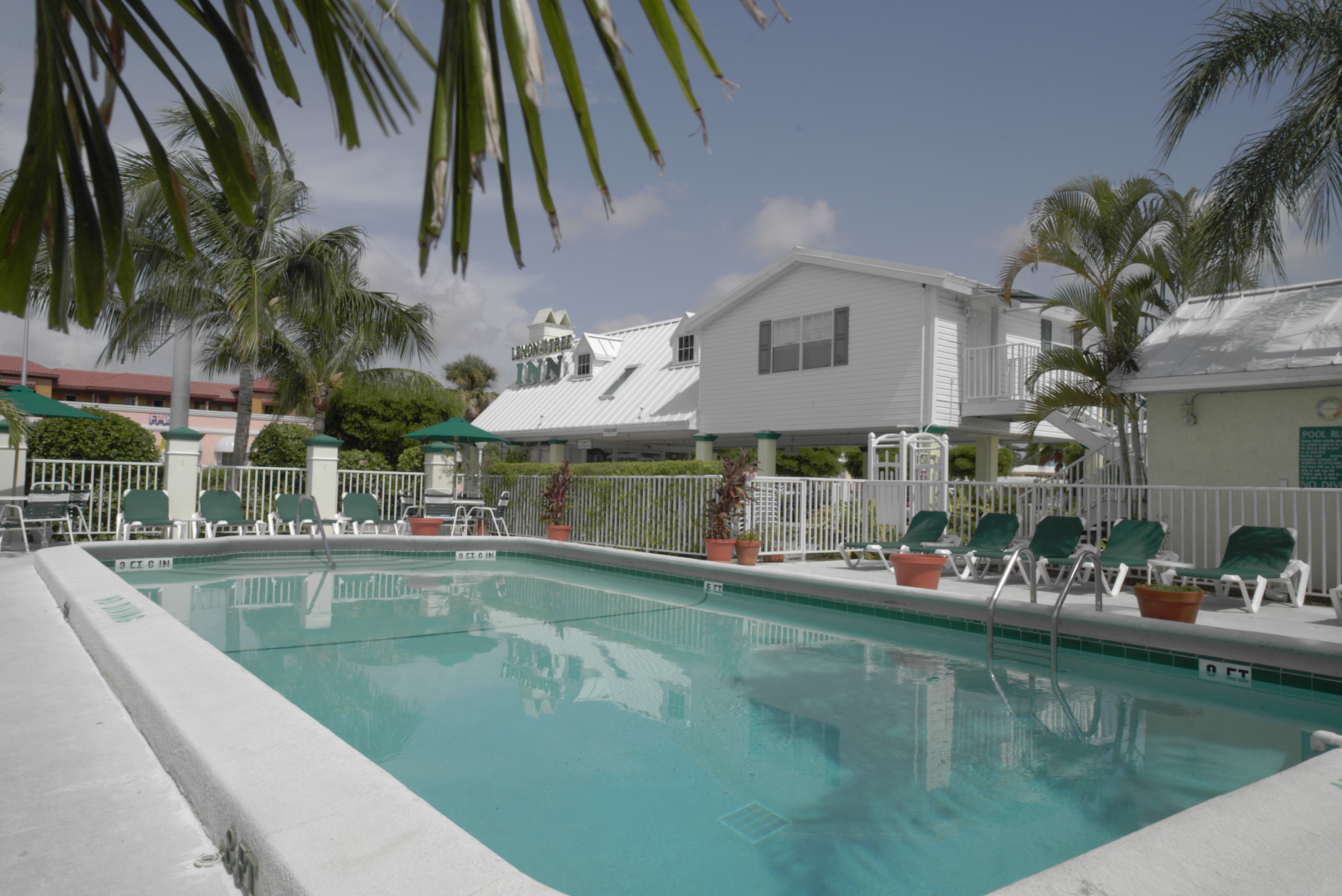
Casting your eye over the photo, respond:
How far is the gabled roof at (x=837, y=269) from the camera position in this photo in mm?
15883

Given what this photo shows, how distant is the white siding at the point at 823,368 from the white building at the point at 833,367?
0.03 meters

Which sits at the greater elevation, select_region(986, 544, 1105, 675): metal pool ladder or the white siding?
the white siding

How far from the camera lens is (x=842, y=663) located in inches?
270

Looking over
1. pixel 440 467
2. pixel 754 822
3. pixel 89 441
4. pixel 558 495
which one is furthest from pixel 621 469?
pixel 754 822

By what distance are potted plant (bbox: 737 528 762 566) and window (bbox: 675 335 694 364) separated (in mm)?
11815

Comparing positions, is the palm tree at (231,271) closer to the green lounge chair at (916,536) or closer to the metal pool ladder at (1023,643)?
the green lounge chair at (916,536)

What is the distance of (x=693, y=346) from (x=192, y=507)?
13.3 metres

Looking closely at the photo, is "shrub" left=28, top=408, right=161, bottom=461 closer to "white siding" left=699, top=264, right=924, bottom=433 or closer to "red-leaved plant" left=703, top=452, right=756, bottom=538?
"red-leaved plant" left=703, top=452, right=756, bottom=538

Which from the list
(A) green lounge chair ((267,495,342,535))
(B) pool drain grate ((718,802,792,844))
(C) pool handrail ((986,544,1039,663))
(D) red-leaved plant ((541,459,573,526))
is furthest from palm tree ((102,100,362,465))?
(B) pool drain grate ((718,802,792,844))

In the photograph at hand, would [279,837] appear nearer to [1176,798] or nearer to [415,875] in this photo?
[415,875]

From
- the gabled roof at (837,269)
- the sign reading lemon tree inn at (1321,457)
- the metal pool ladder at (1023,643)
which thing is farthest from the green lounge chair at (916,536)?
the gabled roof at (837,269)

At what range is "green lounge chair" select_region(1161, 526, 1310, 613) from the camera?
7828 mm

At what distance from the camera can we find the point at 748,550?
11.7 m

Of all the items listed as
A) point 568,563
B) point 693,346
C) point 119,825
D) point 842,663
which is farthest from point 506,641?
point 693,346
